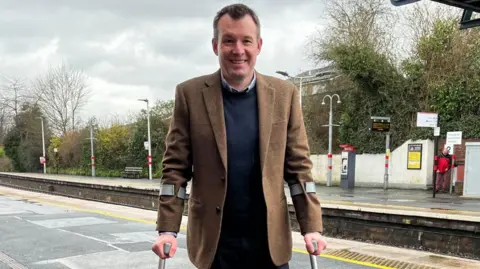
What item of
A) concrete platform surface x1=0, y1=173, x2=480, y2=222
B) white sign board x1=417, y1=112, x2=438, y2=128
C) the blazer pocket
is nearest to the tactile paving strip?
concrete platform surface x1=0, y1=173, x2=480, y2=222

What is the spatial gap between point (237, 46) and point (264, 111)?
351 mm

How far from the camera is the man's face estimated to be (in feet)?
6.92

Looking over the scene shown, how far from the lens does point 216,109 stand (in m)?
2.15

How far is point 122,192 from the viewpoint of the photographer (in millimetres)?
20000

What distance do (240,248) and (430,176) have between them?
62.0ft

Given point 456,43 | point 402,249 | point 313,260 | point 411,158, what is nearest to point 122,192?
point 411,158

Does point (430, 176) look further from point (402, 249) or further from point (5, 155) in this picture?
point (5, 155)

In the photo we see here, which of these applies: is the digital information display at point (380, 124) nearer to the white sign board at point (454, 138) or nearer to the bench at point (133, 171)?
the white sign board at point (454, 138)

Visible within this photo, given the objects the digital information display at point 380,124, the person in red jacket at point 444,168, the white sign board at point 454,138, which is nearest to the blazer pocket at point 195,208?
the white sign board at point 454,138

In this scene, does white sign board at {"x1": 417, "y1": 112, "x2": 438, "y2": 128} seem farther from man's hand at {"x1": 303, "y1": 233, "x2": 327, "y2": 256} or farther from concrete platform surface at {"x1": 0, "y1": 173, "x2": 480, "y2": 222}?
man's hand at {"x1": 303, "y1": 233, "x2": 327, "y2": 256}

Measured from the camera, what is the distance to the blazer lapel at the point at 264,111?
2.12 m

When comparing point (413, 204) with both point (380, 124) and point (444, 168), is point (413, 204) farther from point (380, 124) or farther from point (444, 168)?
point (380, 124)

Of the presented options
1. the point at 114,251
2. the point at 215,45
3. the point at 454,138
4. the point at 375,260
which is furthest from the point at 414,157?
the point at 215,45

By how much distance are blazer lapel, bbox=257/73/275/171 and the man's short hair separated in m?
0.27
